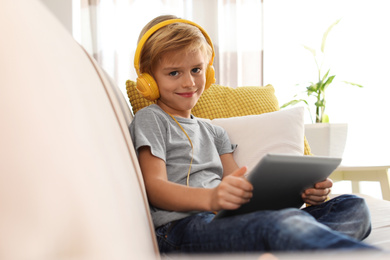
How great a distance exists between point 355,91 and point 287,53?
57 centimetres

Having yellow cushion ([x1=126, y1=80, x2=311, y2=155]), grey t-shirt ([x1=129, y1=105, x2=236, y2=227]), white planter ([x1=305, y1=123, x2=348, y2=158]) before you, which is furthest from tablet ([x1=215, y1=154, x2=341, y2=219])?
white planter ([x1=305, y1=123, x2=348, y2=158])

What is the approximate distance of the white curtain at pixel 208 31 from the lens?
9.69 feet

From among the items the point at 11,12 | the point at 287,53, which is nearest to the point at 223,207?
the point at 11,12

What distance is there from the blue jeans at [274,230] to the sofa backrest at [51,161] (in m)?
0.14

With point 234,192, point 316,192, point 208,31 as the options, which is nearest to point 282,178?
point 234,192

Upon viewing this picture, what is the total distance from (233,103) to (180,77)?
1.52 feet

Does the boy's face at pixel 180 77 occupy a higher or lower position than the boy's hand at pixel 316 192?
higher

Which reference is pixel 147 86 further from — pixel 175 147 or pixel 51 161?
pixel 51 161

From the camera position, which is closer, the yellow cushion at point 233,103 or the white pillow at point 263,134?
the white pillow at point 263,134

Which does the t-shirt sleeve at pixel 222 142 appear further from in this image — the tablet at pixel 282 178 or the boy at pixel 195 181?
the tablet at pixel 282 178

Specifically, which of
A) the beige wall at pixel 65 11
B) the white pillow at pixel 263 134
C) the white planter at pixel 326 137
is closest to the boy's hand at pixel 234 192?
the white pillow at pixel 263 134

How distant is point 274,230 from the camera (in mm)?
608

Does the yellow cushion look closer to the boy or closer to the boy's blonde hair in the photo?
the boy

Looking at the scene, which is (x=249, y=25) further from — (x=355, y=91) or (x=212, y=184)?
(x=212, y=184)
